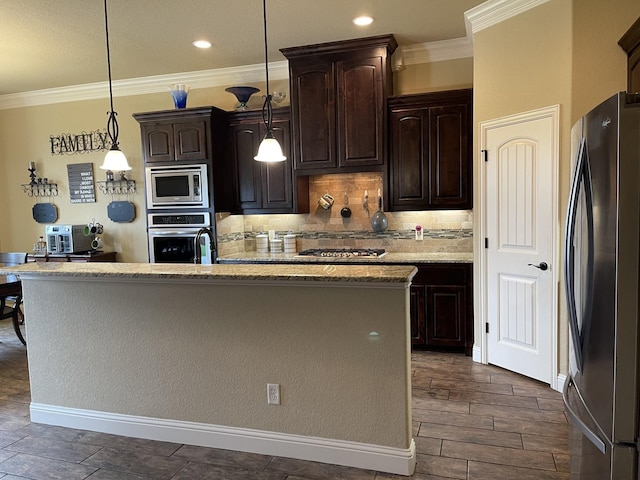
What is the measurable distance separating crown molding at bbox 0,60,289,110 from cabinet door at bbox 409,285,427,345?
8.98ft

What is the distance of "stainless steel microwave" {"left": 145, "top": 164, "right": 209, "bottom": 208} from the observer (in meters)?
4.75

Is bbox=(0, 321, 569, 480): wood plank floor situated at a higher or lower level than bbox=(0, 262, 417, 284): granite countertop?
lower

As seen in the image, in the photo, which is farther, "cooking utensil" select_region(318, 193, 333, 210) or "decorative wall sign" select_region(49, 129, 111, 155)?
"decorative wall sign" select_region(49, 129, 111, 155)

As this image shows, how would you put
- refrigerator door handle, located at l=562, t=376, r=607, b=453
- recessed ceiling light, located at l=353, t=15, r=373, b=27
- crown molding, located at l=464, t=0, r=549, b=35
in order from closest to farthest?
refrigerator door handle, located at l=562, t=376, r=607, b=453 → crown molding, located at l=464, t=0, r=549, b=35 → recessed ceiling light, located at l=353, t=15, r=373, b=27

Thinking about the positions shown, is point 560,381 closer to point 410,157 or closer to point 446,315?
point 446,315

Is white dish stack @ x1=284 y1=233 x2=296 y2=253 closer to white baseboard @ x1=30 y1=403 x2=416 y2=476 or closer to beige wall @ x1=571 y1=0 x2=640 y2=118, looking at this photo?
white baseboard @ x1=30 y1=403 x2=416 y2=476

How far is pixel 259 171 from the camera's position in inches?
192

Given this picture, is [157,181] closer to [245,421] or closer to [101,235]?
[101,235]

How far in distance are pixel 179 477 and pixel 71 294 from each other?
1309mm

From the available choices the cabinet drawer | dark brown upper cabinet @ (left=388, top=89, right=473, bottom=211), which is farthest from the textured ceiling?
the cabinet drawer

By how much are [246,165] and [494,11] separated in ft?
8.91

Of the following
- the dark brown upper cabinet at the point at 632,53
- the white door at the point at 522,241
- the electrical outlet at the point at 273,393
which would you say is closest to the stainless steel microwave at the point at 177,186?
the electrical outlet at the point at 273,393

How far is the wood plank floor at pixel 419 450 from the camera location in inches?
94.0

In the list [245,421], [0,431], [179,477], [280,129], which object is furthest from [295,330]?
[280,129]
